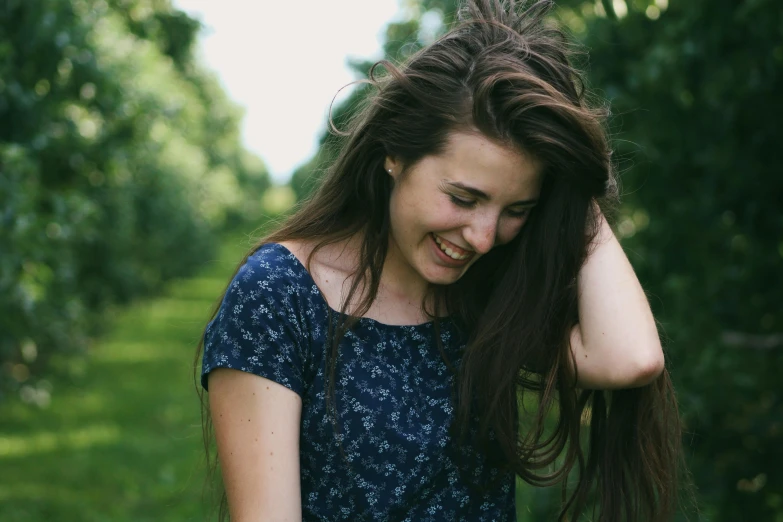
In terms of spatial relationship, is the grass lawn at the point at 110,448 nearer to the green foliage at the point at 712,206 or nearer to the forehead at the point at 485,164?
the green foliage at the point at 712,206

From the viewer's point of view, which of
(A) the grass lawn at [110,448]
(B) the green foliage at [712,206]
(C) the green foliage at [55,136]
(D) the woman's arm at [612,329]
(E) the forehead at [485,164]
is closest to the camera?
(E) the forehead at [485,164]

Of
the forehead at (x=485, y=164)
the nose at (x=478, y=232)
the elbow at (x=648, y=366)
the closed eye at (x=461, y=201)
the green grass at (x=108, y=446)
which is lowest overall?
the green grass at (x=108, y=446)

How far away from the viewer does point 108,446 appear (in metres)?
9.80

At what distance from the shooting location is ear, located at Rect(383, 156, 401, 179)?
2.37m

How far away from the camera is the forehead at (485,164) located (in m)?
2.23

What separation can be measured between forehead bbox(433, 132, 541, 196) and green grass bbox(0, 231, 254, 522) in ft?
3.04

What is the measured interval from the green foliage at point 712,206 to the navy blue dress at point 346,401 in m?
1.65

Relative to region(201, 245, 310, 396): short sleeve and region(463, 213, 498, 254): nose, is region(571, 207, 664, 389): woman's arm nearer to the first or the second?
region(463, 213, 498, 254): nose

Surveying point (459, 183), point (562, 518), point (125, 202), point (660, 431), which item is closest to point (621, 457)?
point (660, 431)

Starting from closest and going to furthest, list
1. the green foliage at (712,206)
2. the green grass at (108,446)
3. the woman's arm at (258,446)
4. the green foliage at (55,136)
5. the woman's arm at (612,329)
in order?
the woman's arm at (258,446), the woman's arm at (612,329), the green foliage at (712,206), the green foliage at (55,136), the green grass at (108,446)

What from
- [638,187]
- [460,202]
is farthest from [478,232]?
[638,187]

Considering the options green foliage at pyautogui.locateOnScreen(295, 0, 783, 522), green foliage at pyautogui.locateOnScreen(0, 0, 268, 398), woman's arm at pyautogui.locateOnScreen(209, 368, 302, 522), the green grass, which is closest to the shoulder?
woman's arm at pyautogui.locateOnScreen(209, 368, 302, 522)

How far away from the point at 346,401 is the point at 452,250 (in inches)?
15.3

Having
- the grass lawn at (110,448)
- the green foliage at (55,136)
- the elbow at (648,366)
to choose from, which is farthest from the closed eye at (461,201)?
the green foliage at (55,136)
